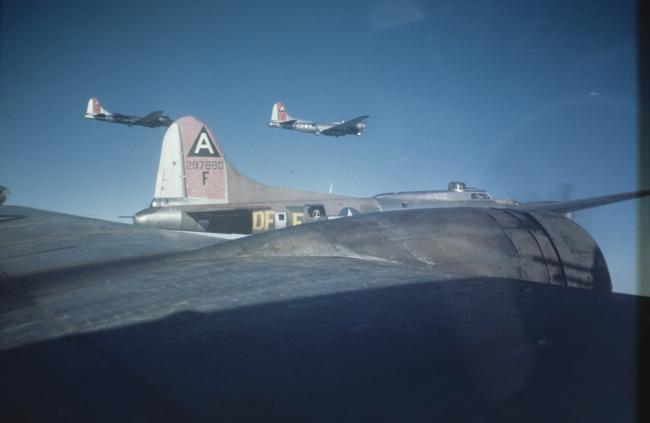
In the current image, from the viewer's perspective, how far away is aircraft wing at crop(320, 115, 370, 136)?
3112 cm

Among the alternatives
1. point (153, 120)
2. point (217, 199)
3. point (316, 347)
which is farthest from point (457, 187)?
point (153, 120)

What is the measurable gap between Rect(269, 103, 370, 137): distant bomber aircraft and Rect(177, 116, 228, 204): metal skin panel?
18145 mm

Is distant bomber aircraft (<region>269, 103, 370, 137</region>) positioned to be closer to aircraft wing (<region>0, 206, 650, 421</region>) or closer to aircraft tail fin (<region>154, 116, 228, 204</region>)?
aircraft tail fin (<region>154, 116, 228, 204</region>)

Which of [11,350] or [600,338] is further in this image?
[11,350]

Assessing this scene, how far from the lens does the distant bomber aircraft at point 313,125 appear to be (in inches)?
1262

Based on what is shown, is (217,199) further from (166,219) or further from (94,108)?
(94,108)

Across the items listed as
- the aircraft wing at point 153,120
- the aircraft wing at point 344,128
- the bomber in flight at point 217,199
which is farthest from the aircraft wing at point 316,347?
the aircraft wing at point 153,120

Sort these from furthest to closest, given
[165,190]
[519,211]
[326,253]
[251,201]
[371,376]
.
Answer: [251,201]
[165,190]
[519,211]
[326,253]
[371,376]

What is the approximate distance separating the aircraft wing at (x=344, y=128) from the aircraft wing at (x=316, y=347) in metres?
29.4

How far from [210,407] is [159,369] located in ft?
1.36

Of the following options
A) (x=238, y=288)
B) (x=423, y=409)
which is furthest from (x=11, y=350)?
(x=423, y=409)

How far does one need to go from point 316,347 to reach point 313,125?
3534 cm

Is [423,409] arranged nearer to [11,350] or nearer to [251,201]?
[11,350]

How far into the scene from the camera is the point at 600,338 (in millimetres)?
Result: 1482
